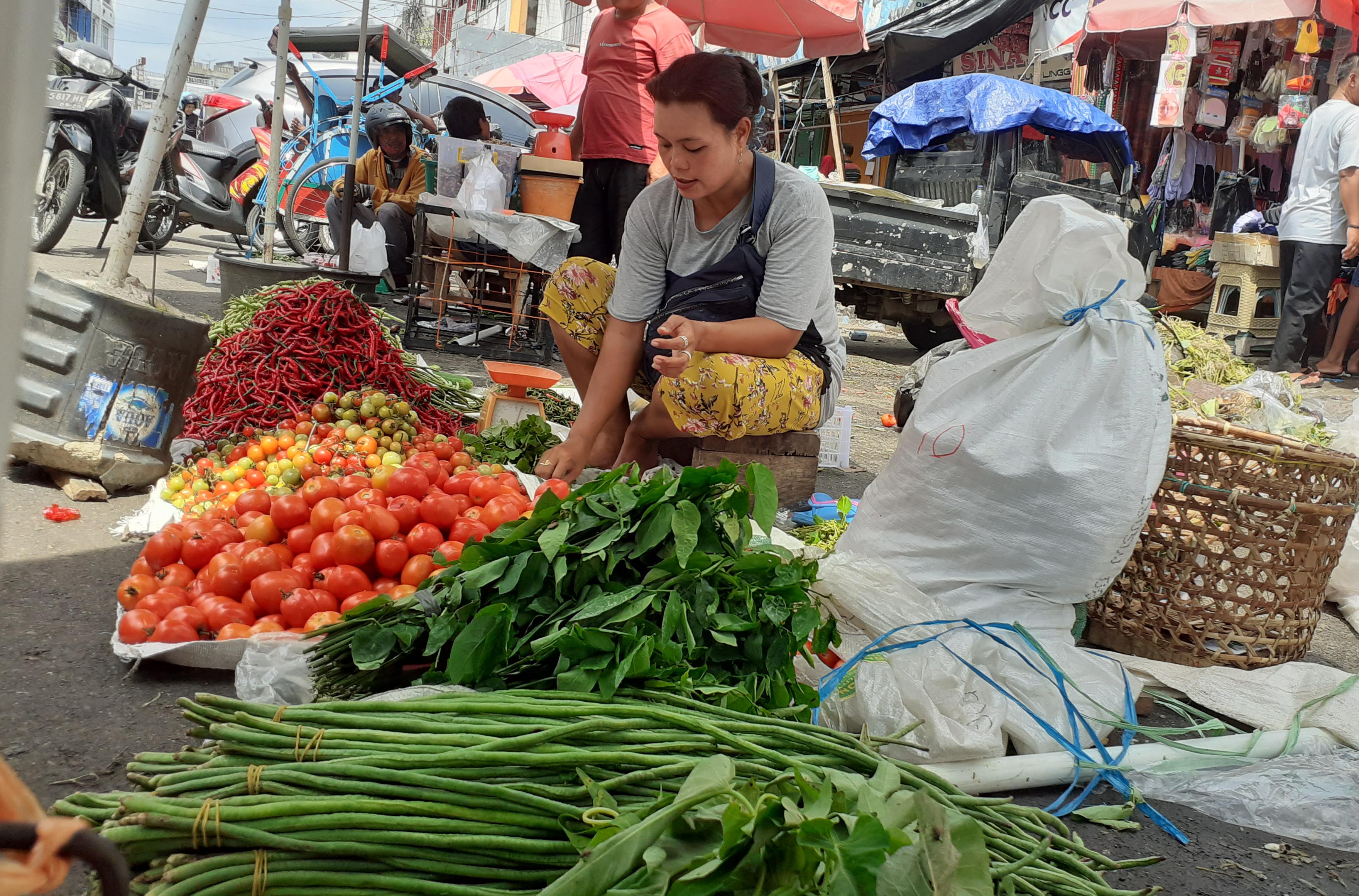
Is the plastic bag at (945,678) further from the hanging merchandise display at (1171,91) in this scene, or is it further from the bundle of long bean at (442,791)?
the hanging merchandise display at (1171,91)

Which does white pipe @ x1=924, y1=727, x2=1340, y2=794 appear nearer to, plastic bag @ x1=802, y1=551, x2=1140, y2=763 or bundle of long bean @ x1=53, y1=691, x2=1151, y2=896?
plastic bag @ x1=802, y1=551, x2=1140, y2=763

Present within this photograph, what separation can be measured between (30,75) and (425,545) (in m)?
1.83

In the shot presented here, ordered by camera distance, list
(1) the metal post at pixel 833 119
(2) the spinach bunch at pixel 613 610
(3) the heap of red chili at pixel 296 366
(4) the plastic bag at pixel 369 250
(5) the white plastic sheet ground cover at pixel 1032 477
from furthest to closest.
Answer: (1) the metal post at pixel 833 119, (4) the plastic bag at pixel 369 250, (3) the heap of red chili at pixel 296 366, (5) the white plastic sheet ground cover at pixel 1032 477, (2) the spinach bunch at pixel 613 610

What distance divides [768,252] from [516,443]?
110cm

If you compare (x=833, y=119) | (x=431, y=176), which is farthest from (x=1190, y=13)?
(x=431, y=176)

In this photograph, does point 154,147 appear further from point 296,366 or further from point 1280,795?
point 1280,795

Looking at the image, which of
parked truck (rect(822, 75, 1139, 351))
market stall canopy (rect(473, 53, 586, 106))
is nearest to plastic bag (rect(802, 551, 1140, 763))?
parked truck (rect(822, 75, 1139, 351))

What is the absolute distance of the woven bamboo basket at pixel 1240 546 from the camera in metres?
2.69

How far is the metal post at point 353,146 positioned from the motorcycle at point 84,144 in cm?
262

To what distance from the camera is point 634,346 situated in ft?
11.3

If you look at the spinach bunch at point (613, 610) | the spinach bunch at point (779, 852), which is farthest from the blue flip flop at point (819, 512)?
the spinach bunch at point (779, 852)

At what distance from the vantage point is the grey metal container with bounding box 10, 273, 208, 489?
131 inches

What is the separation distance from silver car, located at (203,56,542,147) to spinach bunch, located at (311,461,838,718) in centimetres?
1004

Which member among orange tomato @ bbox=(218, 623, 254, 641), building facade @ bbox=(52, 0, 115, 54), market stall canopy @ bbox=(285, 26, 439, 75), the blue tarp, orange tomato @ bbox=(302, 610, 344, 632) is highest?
building facade @ bbox=(52, 0, 115, 54)
